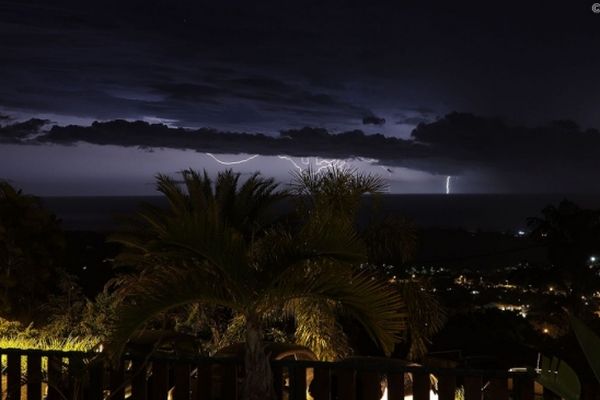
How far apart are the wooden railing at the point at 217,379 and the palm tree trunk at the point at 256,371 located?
0.21m

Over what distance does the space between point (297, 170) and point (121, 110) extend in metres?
14.8

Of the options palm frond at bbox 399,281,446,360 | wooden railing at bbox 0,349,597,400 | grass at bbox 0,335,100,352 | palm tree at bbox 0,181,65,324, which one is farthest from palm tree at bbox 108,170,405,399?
palm tree at bbox 0,181,65,324

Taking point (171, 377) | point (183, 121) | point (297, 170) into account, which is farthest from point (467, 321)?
point (171, 377)

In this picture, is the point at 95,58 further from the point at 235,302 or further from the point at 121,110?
the point at 235,302

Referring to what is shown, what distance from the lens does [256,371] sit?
4.23m

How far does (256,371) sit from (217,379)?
912 millimetres

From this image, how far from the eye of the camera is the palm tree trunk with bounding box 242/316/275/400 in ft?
13.8

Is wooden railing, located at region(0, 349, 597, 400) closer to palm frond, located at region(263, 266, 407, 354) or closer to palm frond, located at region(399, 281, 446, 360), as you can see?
palm frond, located at region(263, 266, 407, 354)

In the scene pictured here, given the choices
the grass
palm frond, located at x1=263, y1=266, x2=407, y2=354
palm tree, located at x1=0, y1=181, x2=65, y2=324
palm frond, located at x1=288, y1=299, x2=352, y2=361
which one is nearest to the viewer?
palm frond, located at x1=263, y1=266, x2=407, y2=354

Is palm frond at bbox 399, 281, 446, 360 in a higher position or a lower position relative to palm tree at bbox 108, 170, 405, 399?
lower

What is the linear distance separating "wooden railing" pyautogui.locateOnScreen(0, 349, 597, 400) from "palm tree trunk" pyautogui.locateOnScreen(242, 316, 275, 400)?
0.21 meters

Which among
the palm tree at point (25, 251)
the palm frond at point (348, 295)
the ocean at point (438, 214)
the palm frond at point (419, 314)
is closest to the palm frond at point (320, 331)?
the palm frond at point (419, 314)

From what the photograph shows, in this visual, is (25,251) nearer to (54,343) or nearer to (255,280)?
(54,343)

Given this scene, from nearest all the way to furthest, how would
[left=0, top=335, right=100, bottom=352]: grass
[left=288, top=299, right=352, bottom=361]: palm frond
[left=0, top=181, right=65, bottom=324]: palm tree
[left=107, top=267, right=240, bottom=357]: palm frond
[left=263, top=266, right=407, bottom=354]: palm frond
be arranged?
[left=107, top=267, right=240, bottom=357]: palm frond < [left=263, top=266, right=407, bottom=354]: palm frond < [left=0, top=335, right=100, bottom=352]: grass < [left=288, top=299, right=352, bottom=361]: palm frond < [left=0, top=181, right=65, bottom=324]: palm tree
